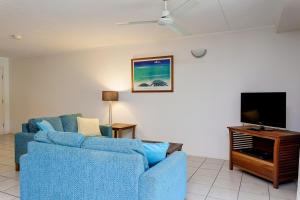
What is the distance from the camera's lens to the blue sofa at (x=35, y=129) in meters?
3.54

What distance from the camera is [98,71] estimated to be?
550cm

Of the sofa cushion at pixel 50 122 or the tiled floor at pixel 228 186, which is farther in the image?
the sofa cushion at pixel 50 122

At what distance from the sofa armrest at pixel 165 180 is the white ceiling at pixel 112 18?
188 centimetres

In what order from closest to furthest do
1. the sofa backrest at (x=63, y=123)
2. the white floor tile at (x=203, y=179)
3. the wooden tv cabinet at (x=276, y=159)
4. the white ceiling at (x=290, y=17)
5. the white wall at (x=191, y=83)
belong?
the white ceiling at (x=290, y=17) → the wooden tv cabinet at (x=276, y=159) → the white floor tile at (x=203, y=179) → the white wall at (x=191, y=83) → the sofa backrest at (x=63, y=123)

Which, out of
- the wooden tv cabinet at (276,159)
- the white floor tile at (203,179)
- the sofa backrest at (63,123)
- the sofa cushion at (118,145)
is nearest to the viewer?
the sofa cushion at (118,145)

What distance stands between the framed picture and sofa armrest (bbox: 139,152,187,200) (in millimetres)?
2476

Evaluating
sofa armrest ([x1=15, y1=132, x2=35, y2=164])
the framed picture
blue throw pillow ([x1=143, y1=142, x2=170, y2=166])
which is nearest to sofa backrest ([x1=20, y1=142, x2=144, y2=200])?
blue throw pillow ([x1=143, y1=142, x2=170, y2=166])

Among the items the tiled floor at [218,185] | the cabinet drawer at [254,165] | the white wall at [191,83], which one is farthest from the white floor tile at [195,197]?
the white wall at [191,83]

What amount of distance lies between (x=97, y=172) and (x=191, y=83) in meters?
2.95

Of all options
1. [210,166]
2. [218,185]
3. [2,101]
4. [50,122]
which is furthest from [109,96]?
[2,101]

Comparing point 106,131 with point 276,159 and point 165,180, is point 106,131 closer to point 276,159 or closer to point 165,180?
point 165,180

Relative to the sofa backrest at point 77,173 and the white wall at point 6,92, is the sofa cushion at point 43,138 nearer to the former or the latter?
the sofa backrest at point 77,173

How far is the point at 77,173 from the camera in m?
2.06

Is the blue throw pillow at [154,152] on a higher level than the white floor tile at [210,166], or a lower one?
higher
